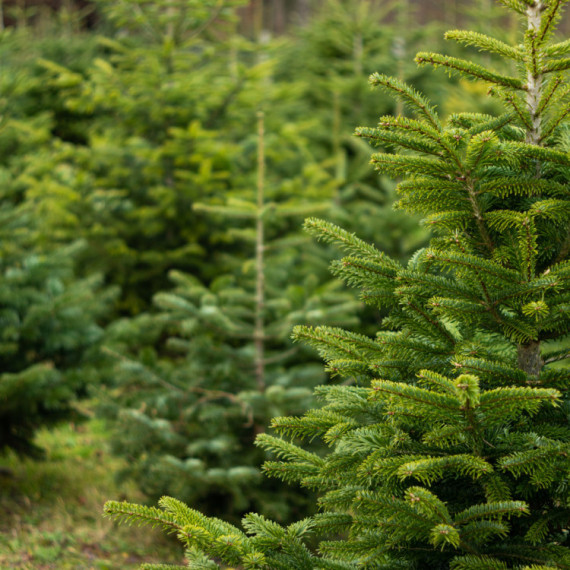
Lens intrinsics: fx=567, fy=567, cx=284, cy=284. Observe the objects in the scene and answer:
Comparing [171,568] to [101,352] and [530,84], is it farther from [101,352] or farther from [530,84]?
[101,352]

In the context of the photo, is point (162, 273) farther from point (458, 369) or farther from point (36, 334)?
point (458, 369)

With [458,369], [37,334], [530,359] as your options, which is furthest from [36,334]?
[530,359]

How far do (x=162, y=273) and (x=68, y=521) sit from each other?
3268 millimetres

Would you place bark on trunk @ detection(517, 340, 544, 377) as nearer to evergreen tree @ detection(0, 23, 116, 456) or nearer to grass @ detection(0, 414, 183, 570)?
grass @ detection(0, 414, 183, 570)

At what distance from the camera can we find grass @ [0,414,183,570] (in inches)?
150

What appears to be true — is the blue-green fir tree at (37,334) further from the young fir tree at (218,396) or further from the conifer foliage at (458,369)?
the conifer foliage at (458,369)

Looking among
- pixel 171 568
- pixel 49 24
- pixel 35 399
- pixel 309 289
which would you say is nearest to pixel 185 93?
pixel 309 289

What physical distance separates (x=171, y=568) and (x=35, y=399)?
3.03m

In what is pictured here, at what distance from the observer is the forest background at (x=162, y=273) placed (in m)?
4.38

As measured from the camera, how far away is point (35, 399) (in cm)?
441

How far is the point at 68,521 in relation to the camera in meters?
4.39

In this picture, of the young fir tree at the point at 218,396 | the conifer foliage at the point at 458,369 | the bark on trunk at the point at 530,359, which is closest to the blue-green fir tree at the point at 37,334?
the young fir tree at the point at 218,396

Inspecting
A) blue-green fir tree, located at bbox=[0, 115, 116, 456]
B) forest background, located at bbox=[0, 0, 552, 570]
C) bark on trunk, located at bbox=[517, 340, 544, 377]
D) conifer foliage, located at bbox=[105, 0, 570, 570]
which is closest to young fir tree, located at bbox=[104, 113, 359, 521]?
forest background, located at bbox=[0, 0, 552, 570]

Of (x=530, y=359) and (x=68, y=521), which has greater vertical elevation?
(x=530, y=359)
